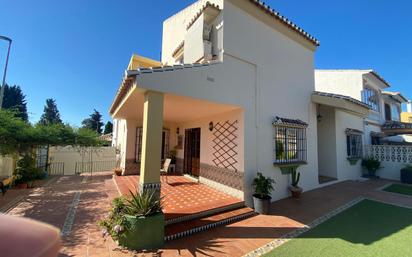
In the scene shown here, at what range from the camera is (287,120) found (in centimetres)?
948

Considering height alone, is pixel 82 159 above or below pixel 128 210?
→ above

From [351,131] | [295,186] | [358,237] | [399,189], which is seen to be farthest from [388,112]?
[358,237]

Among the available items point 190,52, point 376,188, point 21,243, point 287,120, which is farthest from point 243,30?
point 376,188

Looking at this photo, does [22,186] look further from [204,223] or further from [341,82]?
[341,82]

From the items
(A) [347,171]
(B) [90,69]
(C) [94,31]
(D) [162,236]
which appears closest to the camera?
(D) [162,236]

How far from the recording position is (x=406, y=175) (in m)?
13.4

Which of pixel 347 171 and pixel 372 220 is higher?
pixel 347 171

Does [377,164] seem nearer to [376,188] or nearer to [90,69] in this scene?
[376,188]

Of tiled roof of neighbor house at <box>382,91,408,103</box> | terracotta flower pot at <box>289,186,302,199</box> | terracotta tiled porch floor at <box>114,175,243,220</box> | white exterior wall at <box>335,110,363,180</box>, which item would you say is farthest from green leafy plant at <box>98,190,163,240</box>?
tiled roof of neighbor house at <box>382,91,408,103</box>

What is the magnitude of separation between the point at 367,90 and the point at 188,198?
63.0 feet

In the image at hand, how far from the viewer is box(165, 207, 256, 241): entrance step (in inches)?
215

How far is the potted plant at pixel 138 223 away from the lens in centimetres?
480

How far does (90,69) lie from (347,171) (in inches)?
793

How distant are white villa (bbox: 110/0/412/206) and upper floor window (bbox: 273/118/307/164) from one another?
52mm
